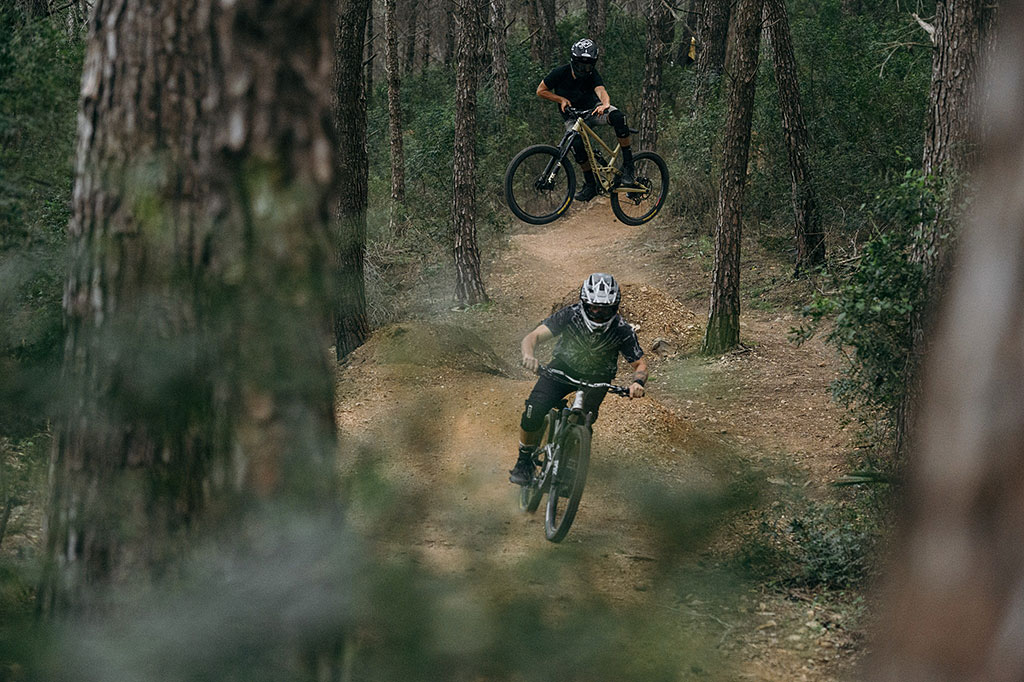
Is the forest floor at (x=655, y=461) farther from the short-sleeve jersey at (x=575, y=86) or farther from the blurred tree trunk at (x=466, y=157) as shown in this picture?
the short-sleeve jersey at (x=575, y=86)

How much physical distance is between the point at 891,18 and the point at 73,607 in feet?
80.7

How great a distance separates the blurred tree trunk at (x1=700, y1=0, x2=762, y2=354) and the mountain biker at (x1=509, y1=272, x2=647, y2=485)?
723 cm

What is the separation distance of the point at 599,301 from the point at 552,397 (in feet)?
3.13

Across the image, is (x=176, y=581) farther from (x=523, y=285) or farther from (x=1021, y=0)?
(x=523, y=285)

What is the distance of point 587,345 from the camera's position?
7.10m

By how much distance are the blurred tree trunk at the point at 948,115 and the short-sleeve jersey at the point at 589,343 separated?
2.13m

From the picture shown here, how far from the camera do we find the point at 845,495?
872cm

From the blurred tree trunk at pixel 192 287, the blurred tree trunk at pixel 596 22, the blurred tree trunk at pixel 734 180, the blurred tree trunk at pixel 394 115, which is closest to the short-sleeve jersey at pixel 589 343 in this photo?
the blurred tree trunk at pixel 192 287

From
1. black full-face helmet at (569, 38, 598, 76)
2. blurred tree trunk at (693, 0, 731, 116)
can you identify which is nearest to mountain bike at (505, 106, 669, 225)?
black full-face helmet at (569, 38, 598, 76)

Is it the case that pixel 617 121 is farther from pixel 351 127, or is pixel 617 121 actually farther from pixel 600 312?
pixel 600 312

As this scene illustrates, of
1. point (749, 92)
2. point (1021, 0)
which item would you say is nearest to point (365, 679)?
point (1021, 0)

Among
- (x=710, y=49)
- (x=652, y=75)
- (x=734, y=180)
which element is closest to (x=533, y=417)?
(x=734, y=180)

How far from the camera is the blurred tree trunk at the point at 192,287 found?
6.88ft

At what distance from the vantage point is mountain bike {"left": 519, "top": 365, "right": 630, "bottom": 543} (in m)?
6.89
